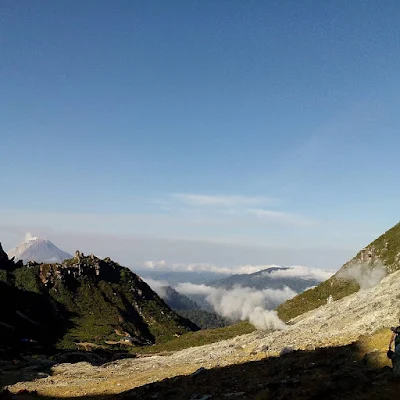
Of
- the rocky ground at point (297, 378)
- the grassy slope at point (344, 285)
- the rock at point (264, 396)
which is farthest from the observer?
the grassy slope at point (344, 285)

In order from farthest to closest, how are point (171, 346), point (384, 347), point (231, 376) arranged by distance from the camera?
point (171, 346)
point (231, 376)
point (384, 347)

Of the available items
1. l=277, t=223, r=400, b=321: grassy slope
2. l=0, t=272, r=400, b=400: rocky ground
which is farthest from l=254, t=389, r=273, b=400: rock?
l=277, t=223, r=400, b=321: grassy slope

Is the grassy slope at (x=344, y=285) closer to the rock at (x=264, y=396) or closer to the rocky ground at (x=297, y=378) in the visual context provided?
the rocky ground at (x=297, y=378)

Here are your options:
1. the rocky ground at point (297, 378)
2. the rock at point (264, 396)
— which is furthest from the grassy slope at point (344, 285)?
the rock at point (264, 396)

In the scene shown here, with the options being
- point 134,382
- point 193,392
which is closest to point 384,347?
point 193,392

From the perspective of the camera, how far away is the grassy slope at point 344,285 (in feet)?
490

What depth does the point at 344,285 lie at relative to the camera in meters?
159

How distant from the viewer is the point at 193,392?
35.0m

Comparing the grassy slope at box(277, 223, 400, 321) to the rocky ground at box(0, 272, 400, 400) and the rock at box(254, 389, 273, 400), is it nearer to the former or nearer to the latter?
the rocky ground at box(0, 272, 400, 400)

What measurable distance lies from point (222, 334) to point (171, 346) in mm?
25369

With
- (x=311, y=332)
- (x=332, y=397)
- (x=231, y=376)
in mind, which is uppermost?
(x=332, y=397)

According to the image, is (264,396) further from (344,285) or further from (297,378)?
(344,285)

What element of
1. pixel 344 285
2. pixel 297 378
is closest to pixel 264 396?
pixel 297 378

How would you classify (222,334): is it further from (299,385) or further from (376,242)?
(299,385)
